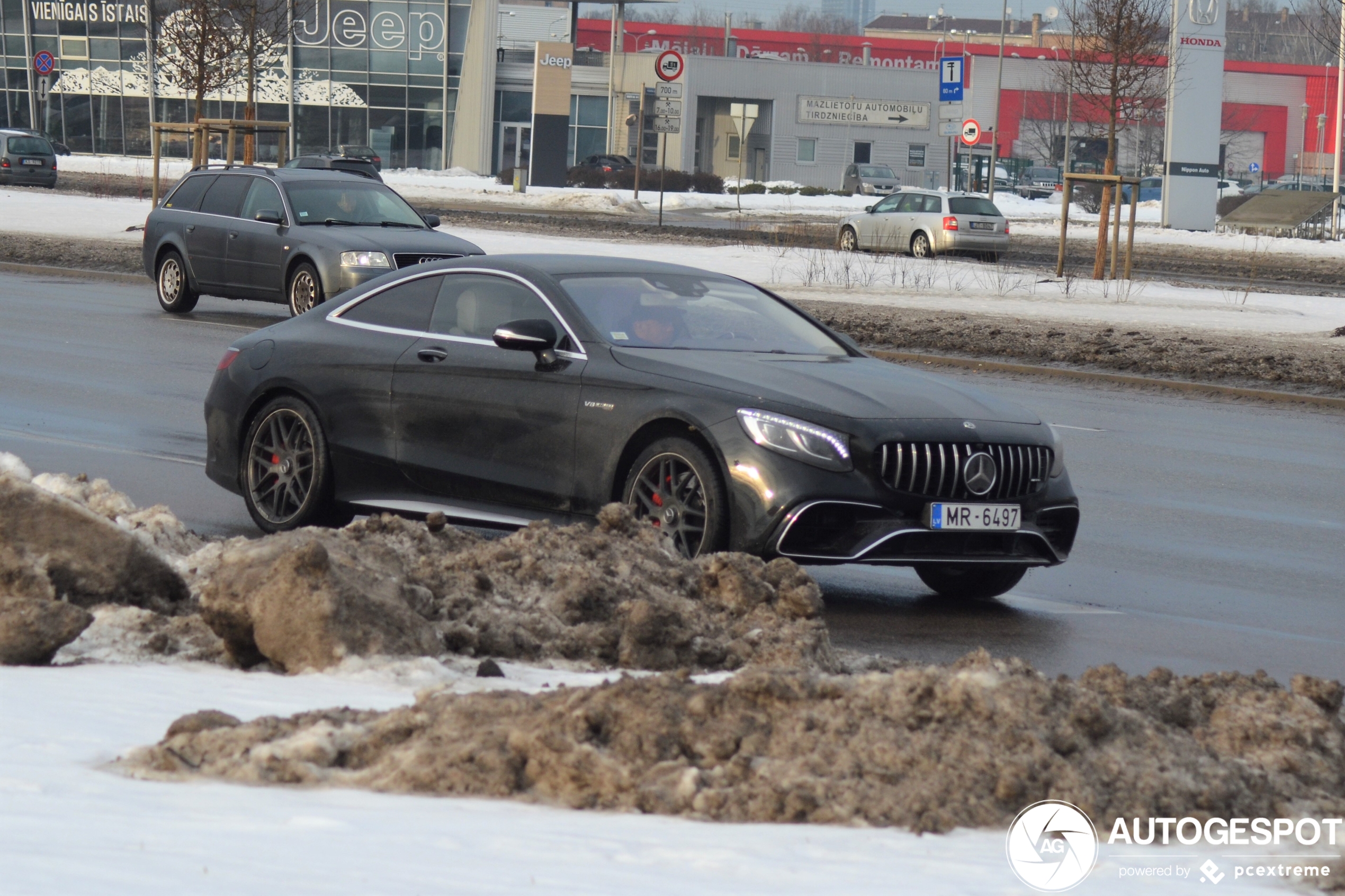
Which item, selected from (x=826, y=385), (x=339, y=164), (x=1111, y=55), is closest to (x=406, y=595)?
(x=826, y=385)

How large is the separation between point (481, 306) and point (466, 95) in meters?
68.7

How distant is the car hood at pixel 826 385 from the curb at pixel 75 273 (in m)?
18.2

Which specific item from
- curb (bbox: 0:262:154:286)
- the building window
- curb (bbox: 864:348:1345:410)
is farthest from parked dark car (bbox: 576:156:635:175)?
curb (bbox: 864:348:1345:410)

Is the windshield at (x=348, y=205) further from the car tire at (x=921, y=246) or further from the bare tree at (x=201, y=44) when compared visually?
the car tire at (x=921, y=246)

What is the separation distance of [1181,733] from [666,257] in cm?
2421

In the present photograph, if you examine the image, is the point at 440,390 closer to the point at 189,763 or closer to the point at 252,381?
the point at 252,381

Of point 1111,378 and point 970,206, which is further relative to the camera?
point 970,206

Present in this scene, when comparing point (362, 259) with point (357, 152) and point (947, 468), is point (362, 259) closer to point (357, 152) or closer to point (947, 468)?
point (947, 468)

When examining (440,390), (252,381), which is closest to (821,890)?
(440,390)

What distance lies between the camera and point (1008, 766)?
4.16m

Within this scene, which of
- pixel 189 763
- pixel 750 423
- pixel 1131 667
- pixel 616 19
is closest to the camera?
pixel 189 763

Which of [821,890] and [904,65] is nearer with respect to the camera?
[821,890]

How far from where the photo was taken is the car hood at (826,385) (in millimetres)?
7391

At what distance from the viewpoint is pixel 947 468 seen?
7.36 meters
